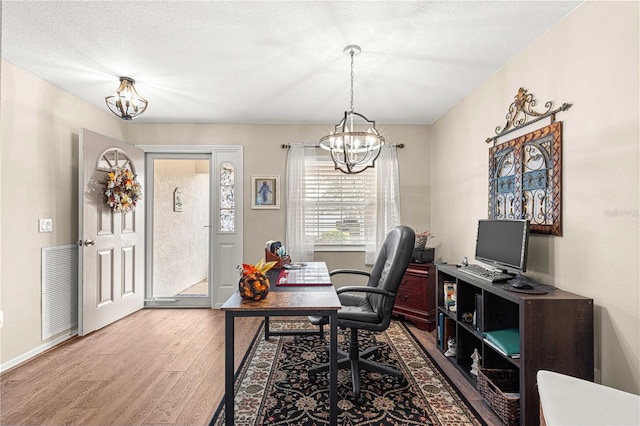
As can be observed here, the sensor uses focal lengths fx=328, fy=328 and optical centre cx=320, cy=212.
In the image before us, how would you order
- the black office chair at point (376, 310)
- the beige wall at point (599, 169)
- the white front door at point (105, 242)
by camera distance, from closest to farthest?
the beige wall at point (599, 169), the black office chair at point (376, 310), the white front door at point (105, 242)

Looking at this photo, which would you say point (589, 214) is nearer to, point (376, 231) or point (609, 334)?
point (609, 334)

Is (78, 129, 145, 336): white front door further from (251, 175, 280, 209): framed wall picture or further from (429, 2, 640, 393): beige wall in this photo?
(429, 2, 640, 393): beige wall

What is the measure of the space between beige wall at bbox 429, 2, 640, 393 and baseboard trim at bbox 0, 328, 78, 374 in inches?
163

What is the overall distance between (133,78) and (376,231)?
10.2 ft

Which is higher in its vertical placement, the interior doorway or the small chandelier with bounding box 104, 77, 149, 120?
the small chandelier with bounding box 104, 77, 149, 120

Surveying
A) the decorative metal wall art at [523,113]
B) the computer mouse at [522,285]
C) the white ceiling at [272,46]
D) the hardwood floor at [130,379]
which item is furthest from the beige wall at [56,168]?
the computer mouse at [522,285]

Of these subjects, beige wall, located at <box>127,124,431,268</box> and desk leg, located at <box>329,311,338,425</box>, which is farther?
beige wall, located at <box>127,124,431,268</box>

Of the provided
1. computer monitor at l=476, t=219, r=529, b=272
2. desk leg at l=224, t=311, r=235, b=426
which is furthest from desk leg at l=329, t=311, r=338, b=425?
computer monitor at l=476, t=219, r=529, b=272

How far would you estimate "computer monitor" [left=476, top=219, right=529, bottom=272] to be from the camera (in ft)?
6.79

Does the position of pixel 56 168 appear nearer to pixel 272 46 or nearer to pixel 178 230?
pixel 178 230

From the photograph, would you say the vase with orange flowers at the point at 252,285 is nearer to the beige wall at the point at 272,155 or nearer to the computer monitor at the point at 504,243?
the computer monitor at the point at 504,243

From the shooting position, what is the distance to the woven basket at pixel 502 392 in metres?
1.88

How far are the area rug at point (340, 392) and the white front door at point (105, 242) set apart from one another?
1.83 m

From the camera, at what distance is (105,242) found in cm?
361
